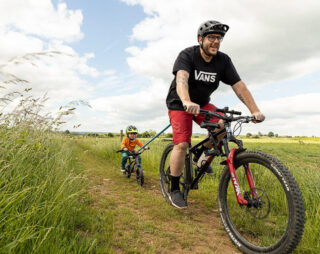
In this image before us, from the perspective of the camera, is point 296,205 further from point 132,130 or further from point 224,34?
point 132,130

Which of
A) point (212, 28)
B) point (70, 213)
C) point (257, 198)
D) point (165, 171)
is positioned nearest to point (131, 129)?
point (165, 171)

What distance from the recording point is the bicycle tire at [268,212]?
203 cm

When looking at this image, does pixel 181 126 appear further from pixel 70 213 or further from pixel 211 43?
pixel 70 213

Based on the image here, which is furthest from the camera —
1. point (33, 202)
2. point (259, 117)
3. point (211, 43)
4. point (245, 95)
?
point (245, 95)

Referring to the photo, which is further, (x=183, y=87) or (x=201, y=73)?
(x=201, y=73)

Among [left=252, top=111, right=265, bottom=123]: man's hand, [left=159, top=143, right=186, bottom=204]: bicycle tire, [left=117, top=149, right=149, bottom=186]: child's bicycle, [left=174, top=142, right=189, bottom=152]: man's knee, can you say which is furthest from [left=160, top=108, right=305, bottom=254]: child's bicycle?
[left=117, top=149, right=149, bottom=186]: child's bicycle

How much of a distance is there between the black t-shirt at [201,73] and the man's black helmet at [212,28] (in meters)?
0.34

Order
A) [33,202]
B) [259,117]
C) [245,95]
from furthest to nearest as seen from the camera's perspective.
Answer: [245,95], [259,117], [33,202]

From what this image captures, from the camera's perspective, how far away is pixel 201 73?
3377 mm

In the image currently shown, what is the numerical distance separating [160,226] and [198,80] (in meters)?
2.17

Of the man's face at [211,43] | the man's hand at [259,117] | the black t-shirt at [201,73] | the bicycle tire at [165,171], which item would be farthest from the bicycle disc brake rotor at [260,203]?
the bicycle tire at [165,171]

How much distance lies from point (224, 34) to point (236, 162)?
6.07 feet

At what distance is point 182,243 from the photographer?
8.56 feet

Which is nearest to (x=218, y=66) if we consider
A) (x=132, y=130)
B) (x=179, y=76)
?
(x=179, y=76)
